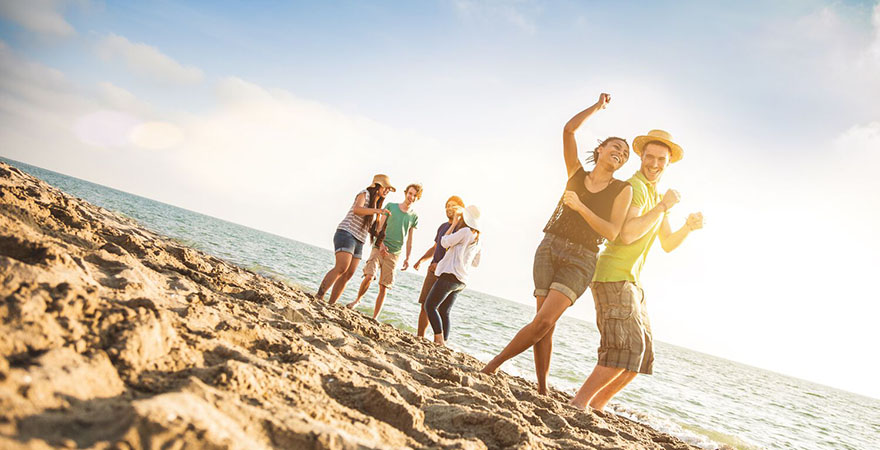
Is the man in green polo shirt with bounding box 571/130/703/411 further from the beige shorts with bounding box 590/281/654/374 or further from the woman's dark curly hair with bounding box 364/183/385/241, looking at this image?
the woman's dark curly hair with bounding box 364/183/385/241

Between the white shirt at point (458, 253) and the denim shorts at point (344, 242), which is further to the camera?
the denim shorts at point (344, 242)

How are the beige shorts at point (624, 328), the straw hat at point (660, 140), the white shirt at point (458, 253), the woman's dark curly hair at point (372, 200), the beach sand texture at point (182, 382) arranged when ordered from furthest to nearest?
the woman's dark curly hair at point (372, 200)
the white shirt at point (458, 253)
the straw hat at point (660, 140)
the beige shorts at point (624, 328)
the beach sand texture at point (182, 382)

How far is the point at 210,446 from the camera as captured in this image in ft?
3.46

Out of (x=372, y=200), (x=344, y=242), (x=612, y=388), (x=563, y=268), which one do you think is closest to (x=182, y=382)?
(x=563, y=268)

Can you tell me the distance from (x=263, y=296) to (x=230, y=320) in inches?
61.5

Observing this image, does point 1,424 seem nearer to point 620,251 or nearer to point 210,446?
point 210,446

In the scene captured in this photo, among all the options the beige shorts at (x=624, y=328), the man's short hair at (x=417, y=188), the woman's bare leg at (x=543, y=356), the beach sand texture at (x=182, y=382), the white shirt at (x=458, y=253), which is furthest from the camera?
the man's short hair at (x=417, y=188)

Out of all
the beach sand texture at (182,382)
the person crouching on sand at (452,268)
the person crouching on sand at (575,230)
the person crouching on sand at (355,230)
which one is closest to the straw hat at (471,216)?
the person crouching on sand at (452,268)

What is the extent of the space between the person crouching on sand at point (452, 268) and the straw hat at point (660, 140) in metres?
2.17

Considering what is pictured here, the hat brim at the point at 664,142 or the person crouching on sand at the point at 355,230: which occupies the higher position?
the hat brim at the point at 664,142

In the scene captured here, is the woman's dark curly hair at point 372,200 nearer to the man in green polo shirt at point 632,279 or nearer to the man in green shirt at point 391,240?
the man in green shirt at point 391,240

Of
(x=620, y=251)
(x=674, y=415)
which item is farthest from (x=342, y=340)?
(x=674, y=415)

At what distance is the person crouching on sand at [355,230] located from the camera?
5.77 m

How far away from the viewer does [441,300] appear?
215 inches
